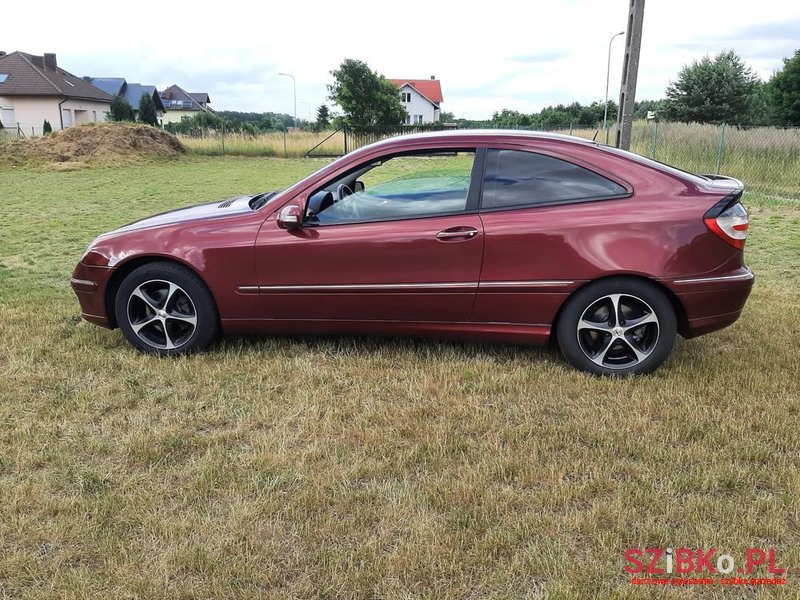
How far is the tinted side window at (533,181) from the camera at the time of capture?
4.01 metres

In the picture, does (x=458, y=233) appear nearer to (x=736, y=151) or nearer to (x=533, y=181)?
A: (x=533, y=181)

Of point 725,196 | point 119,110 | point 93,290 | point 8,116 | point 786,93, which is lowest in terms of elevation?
point 93,290

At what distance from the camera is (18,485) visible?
113 inches

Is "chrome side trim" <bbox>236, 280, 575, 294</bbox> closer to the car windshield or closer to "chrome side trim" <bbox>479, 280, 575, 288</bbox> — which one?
"chrome side trim" <bbox>479, 280, 575, 288</bbox>

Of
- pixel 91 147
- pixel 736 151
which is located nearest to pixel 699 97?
pixel 736 151

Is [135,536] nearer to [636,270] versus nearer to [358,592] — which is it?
[358,592]

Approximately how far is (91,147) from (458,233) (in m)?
26.5

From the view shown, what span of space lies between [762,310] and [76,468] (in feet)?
17.2

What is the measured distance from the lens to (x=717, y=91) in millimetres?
37469

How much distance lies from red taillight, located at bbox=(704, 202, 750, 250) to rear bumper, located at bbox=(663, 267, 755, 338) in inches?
8.1

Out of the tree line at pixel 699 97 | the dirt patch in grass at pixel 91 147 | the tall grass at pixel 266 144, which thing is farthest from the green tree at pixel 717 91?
the dirt patch in grass at pixel 91 147

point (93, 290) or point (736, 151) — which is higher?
point (736, 151)

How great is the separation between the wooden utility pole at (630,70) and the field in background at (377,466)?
3.11 metres

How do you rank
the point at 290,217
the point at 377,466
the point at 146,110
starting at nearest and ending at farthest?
the point at 377,466
the point at 290,217
the point at 146,110
